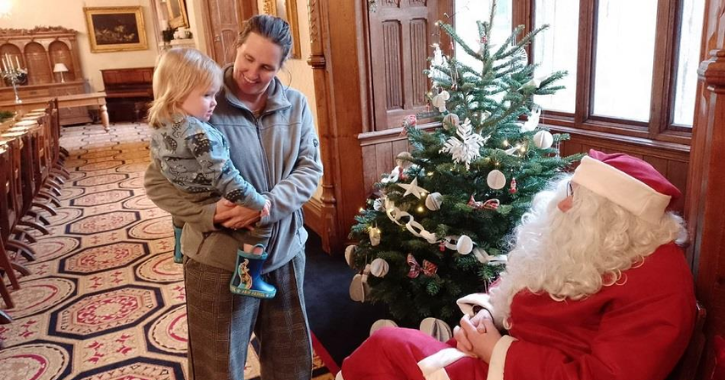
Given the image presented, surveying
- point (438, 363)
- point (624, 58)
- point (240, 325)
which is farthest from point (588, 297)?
point (624, 58)

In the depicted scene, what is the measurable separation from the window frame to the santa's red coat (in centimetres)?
159

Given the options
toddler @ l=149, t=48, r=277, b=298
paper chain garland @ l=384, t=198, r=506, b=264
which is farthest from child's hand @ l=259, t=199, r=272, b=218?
paper chain garland @ l=384, t=198, r=506, b=264

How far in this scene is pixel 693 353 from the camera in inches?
46.0

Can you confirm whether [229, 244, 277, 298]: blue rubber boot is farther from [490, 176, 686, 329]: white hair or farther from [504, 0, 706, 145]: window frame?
[504, 0, 706, 145]: window frame

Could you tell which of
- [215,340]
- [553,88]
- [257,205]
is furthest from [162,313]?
[553,88]

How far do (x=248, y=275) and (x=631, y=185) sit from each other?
1.01 metres

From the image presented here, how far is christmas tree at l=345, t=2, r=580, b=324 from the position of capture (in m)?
2.07

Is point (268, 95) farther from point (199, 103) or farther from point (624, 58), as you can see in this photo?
point (624, 58)

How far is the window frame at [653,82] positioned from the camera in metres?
2.44

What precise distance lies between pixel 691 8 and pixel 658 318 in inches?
74.7

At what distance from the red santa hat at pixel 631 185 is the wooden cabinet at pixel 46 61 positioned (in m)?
11.7

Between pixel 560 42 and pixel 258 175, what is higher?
pixel 560 42

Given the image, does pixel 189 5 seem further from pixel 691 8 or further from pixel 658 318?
pixel 658 318

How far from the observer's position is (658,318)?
42.9 inches
